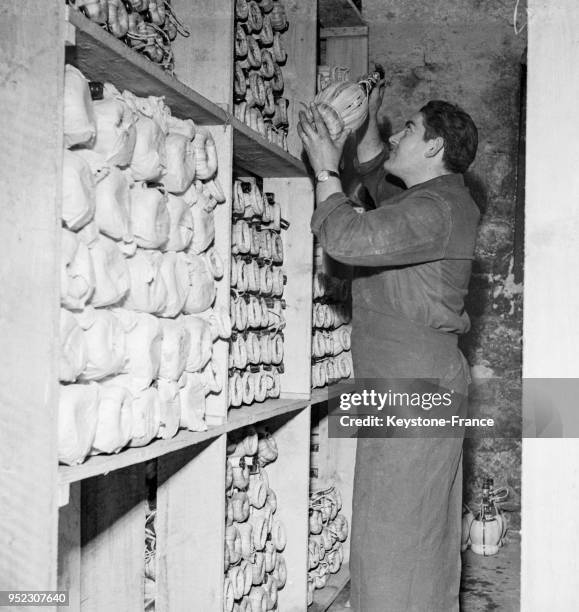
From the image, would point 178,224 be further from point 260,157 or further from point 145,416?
point 260,157

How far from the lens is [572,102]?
1393 mm

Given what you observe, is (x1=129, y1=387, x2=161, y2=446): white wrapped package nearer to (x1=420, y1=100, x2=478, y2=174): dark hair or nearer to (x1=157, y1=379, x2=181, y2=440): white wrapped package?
(x1=157, y1=379, x2=181, y2=440): white wrapped package

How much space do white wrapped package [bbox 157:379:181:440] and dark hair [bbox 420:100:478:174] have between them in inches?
47.9

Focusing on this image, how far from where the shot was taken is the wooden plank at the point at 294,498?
3223 mm

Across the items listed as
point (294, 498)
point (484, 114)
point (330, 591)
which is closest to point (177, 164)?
point (294, 498)

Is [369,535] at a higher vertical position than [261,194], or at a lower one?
lower

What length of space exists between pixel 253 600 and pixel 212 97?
1736 millimetres

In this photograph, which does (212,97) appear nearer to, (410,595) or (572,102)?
(572,102)

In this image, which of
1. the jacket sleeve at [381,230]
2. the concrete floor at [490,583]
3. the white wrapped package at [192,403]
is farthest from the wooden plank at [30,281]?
the concrete floor at [490,583]

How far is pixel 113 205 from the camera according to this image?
6.13ft

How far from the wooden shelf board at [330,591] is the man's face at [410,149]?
183cm

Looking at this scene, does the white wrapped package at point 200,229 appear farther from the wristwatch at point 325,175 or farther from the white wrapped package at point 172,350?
the wristwatch at point 325,175

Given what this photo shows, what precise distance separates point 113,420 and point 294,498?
1484mm

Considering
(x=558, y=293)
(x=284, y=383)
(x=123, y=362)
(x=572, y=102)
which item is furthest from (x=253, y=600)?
(x=572, y=102)
